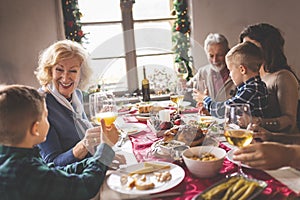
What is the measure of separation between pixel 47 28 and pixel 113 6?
774 mm

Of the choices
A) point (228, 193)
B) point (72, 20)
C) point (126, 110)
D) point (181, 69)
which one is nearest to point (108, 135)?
point (228, 193)

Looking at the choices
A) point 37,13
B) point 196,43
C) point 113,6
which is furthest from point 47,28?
point 196,43

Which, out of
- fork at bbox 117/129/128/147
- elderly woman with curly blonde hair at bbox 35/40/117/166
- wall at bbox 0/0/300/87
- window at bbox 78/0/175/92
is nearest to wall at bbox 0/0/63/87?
wall at bbox 0/0/300/87

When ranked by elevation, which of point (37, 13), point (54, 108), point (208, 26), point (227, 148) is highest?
point (37, 13)

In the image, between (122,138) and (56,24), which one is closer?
(122,138)

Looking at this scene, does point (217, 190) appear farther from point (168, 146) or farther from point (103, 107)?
point (103, 107)

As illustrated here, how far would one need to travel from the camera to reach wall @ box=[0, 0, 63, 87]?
2.93 meters

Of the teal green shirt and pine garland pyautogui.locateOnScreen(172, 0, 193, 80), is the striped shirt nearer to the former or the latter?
the teal green shirt

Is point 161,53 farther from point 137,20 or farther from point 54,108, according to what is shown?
point 54,108

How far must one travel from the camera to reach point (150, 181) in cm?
89

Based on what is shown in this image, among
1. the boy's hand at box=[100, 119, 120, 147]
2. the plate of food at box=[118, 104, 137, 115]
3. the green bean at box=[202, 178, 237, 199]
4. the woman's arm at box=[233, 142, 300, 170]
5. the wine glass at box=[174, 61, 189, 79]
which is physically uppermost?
the wine glass at box=[174, 61, 189, 79]

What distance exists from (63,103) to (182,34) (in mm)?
2259

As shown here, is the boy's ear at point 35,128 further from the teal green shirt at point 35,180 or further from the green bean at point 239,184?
the green bean at point 239,184

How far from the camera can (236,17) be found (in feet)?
11.0
